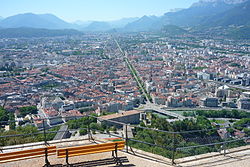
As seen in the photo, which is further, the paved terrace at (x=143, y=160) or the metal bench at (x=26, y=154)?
the paved terrace at (x=143, y=160)

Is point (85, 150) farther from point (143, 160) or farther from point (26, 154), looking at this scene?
point (143, 160)

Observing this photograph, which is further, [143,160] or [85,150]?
[143,160]

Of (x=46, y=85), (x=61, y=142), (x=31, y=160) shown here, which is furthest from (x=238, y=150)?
(x=46, y=85)

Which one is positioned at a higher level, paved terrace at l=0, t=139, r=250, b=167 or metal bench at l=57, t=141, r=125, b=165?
metal bench at l=57, t=141, r=125, b=165

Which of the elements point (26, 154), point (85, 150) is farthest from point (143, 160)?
point (26, 154)

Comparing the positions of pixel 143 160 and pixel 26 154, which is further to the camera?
pixel 143 160

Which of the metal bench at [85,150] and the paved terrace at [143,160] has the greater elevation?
the metal bench at [85,150]

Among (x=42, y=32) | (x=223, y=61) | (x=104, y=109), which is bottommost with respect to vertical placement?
(x=104, y=109)

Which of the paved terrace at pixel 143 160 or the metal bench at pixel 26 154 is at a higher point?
the metal bench at pixel 26 154

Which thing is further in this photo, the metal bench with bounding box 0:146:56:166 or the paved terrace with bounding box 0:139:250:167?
the paved terrace with bounding box 0:139:250:167

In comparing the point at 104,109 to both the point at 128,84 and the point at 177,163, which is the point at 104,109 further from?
the point at 177,163

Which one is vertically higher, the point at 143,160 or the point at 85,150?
the point at 85,150
